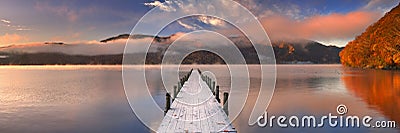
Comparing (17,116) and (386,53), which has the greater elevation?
(386,53)

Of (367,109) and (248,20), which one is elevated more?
(248,20)

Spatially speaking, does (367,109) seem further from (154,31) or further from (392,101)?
(154,31)

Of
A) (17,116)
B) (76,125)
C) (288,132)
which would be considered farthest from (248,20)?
(17,116)

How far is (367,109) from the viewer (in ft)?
70.1

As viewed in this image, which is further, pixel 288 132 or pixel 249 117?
pixel 249 117

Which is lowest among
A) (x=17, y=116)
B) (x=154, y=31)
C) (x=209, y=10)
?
(x=17, y=116)

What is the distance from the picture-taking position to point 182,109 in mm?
14281

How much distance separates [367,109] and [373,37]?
5322 centimetres

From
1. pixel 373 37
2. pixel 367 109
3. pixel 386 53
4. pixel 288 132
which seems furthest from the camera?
pixel 373 37

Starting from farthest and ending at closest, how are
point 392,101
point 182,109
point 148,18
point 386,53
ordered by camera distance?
point 386,53, point 392,101, point 182,109, point 148,18

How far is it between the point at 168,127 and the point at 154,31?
2.92 meters

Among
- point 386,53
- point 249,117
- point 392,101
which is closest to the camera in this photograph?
point 249,117

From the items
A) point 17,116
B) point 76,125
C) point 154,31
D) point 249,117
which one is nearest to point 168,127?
point 154,31

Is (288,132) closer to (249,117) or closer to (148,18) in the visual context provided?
(249,117)
